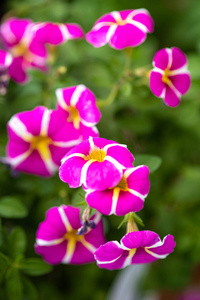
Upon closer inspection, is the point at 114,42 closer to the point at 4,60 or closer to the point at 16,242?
the point at 4,60

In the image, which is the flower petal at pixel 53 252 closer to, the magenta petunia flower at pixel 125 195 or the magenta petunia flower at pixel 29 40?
the magenta petunia flower at pixel 125 195

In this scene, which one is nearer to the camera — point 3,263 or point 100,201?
point 100,201

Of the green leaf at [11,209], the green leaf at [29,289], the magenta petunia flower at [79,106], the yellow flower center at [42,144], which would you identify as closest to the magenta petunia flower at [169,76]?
the magenta petunia flower at [79,106]

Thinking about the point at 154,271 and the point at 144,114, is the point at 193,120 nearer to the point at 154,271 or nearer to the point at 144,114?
the point at 144,114

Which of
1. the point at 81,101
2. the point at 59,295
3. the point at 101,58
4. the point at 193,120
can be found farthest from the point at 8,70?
the point at 59,295

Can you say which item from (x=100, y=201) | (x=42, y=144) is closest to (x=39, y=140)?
(x=42, y=144)

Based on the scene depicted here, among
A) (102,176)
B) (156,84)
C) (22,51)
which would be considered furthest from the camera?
(22,51)

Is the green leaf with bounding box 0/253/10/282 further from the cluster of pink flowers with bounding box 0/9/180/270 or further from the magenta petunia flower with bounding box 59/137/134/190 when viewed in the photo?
the magenta petunia flower with bounding box 59/137/134/190

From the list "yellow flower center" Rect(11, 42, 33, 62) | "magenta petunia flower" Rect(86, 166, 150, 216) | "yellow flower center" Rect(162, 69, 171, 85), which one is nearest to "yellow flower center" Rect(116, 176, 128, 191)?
"magenta petunia flower" Rect(86, 166, 150, 216)
